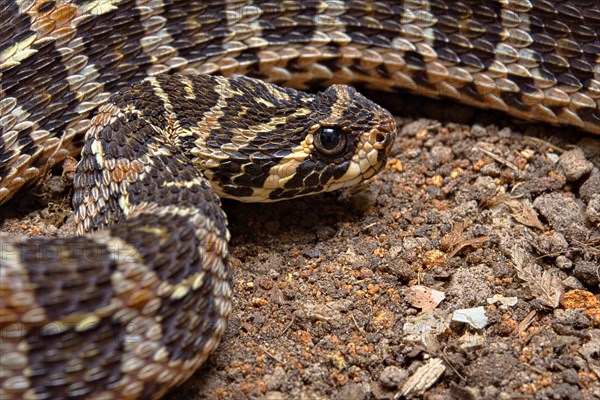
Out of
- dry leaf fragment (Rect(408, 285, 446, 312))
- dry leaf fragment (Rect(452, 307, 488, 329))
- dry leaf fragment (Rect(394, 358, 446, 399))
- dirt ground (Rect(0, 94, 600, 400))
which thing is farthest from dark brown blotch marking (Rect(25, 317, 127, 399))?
dry leaf fragment (Rect(452, 307, 488, 329))

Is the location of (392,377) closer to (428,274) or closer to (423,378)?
(423,378)

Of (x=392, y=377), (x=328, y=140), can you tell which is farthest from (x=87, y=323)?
(x=328, y=140)

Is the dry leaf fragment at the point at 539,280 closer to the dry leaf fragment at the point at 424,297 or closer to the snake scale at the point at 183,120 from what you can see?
the dry leaf fragment at the point at 424,297

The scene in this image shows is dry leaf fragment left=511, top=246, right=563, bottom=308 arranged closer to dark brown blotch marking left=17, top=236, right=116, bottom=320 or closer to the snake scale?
the snake scale

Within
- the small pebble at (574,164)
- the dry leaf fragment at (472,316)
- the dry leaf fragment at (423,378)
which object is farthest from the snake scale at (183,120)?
the dry leaf fragment at (472,316)

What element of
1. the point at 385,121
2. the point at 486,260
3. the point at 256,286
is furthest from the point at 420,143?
the point at 256,286
